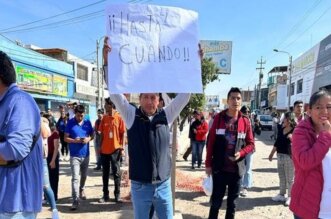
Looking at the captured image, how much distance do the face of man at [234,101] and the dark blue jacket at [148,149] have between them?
1688mm

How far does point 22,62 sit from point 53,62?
6.37 m

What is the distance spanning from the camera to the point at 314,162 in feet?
9.37

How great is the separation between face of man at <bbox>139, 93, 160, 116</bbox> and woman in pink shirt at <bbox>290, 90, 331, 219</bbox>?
4.01 feet

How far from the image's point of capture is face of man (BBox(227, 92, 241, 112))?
4.88 metres

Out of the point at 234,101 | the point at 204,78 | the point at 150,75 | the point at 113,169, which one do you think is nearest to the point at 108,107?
the point at 113,169

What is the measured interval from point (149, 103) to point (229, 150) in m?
1.83

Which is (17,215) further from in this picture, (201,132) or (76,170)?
(201,132)

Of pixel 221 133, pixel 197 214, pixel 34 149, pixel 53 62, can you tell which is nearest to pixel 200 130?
pixel 197 214

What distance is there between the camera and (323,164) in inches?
114

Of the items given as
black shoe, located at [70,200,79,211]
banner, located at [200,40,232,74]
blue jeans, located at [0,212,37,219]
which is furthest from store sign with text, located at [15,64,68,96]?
blue jeans, located at [0,212,37,219]

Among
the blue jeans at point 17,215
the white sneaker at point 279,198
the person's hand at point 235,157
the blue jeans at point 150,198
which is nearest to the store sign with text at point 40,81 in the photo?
the white sneaker at point 279,198

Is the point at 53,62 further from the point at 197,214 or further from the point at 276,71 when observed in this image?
the point at 276,71

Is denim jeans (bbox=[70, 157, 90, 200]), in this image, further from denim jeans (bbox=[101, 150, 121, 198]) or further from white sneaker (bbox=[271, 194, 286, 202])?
white sneaker (bbox=[271, 194, 286, 202])

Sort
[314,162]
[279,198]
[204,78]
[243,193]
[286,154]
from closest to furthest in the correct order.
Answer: [314,162] < [286,154] < [279,198] < [243,193] < [204,78]
